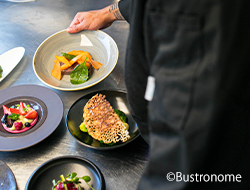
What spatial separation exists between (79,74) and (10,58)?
1.40 ft

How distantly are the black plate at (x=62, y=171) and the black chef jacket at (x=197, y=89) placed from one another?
312 mm

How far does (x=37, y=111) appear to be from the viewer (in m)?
0.87

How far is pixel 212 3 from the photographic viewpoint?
0.87 ft

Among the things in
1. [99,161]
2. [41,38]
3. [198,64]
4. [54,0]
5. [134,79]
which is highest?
[198,64]

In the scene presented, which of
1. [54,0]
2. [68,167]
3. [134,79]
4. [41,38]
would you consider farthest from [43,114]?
[54,0]

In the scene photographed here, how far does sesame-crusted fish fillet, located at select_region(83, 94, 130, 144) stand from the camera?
0.73 meters

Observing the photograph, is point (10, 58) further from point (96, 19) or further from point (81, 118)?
point (81, 118)

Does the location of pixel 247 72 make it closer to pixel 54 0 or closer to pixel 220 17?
pixel 220 17

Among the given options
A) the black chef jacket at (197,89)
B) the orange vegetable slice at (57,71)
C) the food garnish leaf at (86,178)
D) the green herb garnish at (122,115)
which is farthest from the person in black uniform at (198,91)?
the orange vegetable slice at (57,71)

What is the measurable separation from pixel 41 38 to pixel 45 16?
0.26 m

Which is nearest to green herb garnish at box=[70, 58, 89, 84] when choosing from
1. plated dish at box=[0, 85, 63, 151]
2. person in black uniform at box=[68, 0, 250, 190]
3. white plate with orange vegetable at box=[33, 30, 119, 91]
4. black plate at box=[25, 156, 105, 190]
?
white plate with orange vegetable at box=[33, 30, 119, 91]

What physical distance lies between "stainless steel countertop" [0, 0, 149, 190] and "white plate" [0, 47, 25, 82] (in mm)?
27

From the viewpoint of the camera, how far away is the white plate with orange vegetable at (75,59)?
0.99m

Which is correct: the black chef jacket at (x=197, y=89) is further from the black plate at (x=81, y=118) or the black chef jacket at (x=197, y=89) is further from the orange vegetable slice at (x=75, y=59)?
the orange vegetable slice at (x=75, y=59)
